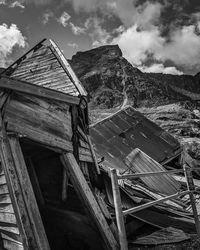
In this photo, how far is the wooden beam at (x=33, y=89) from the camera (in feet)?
12.5

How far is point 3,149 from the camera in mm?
3713

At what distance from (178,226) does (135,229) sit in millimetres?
936

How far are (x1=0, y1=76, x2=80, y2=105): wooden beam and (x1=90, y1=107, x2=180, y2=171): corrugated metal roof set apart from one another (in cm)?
519

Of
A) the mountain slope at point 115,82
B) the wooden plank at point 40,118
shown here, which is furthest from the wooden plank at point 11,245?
the mountain slope at point 115,82

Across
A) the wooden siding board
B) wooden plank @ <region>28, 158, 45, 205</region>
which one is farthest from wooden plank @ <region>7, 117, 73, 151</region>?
the wooden siding board

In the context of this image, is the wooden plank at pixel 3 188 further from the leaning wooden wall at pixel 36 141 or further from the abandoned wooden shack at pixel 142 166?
the abandoned wooden shack at pixel 142 166

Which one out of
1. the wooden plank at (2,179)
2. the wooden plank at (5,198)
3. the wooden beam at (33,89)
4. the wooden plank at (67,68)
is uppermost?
the wooden plank at (67,68)

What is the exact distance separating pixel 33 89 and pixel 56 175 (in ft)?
9.47

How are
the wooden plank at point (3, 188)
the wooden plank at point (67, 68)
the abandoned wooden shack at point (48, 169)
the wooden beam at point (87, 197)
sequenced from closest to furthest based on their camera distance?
the abandoned wooden shack at point (48, 169)
the wooden plank at point (3, 188)
the wooden beam at point (87, 197)
the wooden plank at point (67, 68)

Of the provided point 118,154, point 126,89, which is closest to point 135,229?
point 118,154

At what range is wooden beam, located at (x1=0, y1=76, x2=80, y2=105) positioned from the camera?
3.82m

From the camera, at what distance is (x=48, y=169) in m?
6.51

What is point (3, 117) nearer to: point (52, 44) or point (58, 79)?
point (58, 79)

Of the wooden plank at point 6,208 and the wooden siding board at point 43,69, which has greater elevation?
the wooden siding board at point 43,69
